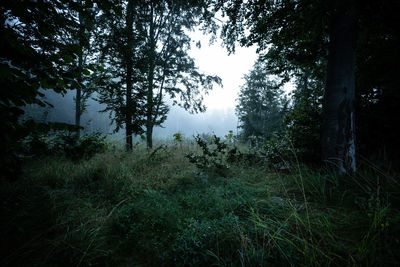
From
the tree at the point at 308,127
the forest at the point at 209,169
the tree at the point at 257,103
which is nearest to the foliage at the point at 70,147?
the forest at the point at 209,169

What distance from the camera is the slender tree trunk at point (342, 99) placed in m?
2.61

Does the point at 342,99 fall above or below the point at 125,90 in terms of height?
below

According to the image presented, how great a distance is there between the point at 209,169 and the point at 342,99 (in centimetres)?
303

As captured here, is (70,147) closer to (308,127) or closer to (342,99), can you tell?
(342,99)

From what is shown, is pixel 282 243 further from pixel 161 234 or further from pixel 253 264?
Answer: pixel 161 234

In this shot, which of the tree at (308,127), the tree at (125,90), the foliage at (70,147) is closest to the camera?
the tree at (308,127)


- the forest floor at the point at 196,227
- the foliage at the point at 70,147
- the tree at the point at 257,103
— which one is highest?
the tree at the point at 257,103

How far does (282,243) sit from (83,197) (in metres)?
2.94

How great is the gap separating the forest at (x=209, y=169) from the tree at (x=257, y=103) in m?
11.6

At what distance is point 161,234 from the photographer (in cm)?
159

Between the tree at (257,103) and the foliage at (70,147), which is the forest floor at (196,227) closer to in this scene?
the foliage at (70,147)

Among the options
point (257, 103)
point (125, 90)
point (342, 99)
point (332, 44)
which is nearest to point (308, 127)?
point (342, 99)

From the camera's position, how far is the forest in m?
1.14

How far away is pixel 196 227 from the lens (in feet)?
4.87
